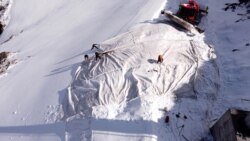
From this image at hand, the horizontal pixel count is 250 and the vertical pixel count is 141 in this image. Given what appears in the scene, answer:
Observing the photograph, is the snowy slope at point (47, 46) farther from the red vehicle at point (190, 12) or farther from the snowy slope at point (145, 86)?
the red vehicle at point (190, 12)

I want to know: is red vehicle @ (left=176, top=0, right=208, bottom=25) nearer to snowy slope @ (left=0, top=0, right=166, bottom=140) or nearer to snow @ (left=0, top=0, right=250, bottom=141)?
snow @ (left=0, top=0, right=250, bottom=141)

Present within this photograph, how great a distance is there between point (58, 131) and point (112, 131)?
1.28 m

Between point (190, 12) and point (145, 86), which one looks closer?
point (145, 86)

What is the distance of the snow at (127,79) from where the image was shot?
294 inches

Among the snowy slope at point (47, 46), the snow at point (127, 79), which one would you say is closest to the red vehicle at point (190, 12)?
the snow at point (127, 79)

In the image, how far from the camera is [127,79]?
324 inches

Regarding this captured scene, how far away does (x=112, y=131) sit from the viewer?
721 centimetres

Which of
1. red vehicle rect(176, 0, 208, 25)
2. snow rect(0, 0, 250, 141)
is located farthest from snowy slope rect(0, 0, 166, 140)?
red vehicle rect(176, 0, 208, 25)

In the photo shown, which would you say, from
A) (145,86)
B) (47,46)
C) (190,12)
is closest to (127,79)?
(145,86)

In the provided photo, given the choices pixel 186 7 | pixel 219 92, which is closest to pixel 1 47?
pixel 186 7

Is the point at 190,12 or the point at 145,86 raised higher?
the point at 190,12

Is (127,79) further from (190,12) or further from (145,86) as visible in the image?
(190,12)

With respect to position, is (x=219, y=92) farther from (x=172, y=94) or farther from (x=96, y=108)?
(x=96, y=108)

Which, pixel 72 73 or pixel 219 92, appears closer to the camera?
pixel 219 92
